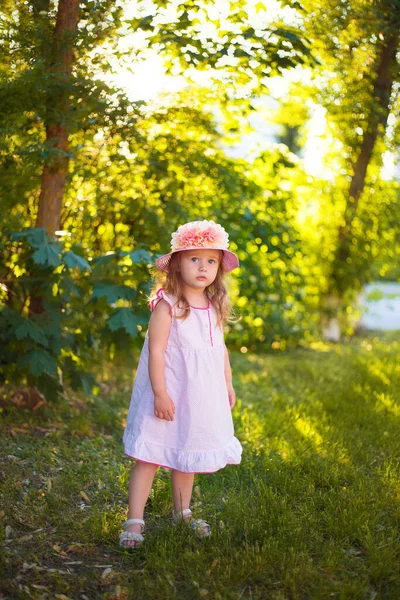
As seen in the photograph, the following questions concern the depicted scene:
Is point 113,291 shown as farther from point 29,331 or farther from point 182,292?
point 182,292

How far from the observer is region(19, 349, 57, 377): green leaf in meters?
3.81

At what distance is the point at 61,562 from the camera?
267 centimetres

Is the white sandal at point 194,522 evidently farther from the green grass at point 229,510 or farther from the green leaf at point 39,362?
the green leaf at point 39,362

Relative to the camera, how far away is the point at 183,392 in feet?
9.39

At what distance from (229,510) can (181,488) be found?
0.26 meters

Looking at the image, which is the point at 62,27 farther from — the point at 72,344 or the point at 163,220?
the point at 72,344

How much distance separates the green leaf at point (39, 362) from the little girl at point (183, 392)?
40.6 inches

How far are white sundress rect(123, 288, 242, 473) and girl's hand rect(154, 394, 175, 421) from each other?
57 millimetres

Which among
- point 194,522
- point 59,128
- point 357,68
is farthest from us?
point 357,68

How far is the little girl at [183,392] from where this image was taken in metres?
2.83

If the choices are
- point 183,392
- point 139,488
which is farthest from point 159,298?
point 139,488

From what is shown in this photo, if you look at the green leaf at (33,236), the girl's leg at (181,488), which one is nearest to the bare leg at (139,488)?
the girl's leg at (181,488)

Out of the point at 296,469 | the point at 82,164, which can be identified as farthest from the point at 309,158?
the point at 296,469

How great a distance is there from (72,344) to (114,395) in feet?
3.21
